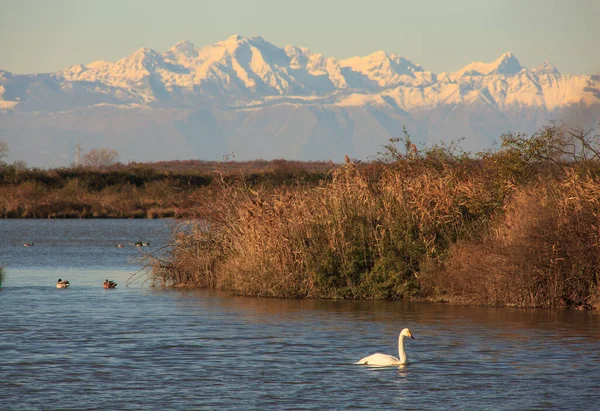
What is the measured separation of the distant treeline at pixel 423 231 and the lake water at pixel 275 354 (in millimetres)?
621

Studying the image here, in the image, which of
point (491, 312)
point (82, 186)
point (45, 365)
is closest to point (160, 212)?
point (82, 186)

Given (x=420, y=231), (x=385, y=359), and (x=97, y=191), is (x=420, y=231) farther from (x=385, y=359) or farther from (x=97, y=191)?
(x=97, y=191)

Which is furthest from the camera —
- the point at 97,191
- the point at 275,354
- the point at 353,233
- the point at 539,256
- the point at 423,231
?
the point at 97,191

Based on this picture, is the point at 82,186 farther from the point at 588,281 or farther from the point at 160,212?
the point at 588,281

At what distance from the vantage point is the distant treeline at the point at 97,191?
244 feet

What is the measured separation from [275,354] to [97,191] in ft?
222

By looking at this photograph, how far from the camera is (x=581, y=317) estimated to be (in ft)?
73.4

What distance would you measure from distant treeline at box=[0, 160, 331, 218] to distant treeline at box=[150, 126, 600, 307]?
36.8 metres

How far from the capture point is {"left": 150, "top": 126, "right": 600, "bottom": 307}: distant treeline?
23.3m

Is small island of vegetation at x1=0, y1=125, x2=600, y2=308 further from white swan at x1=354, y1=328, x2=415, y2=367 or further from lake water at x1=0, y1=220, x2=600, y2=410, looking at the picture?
white swan at x1=354, y1=328, x2=415, y2=367

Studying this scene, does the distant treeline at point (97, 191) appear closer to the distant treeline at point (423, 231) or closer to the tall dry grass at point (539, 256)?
the distant treeline at point (423, 231)

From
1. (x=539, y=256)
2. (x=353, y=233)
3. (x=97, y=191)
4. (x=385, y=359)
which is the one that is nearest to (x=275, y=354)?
(x=385, y=359)

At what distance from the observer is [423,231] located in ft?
83.0

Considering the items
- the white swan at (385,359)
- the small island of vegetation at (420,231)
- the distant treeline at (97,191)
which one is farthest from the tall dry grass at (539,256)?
the distant treeline at (97,191)
